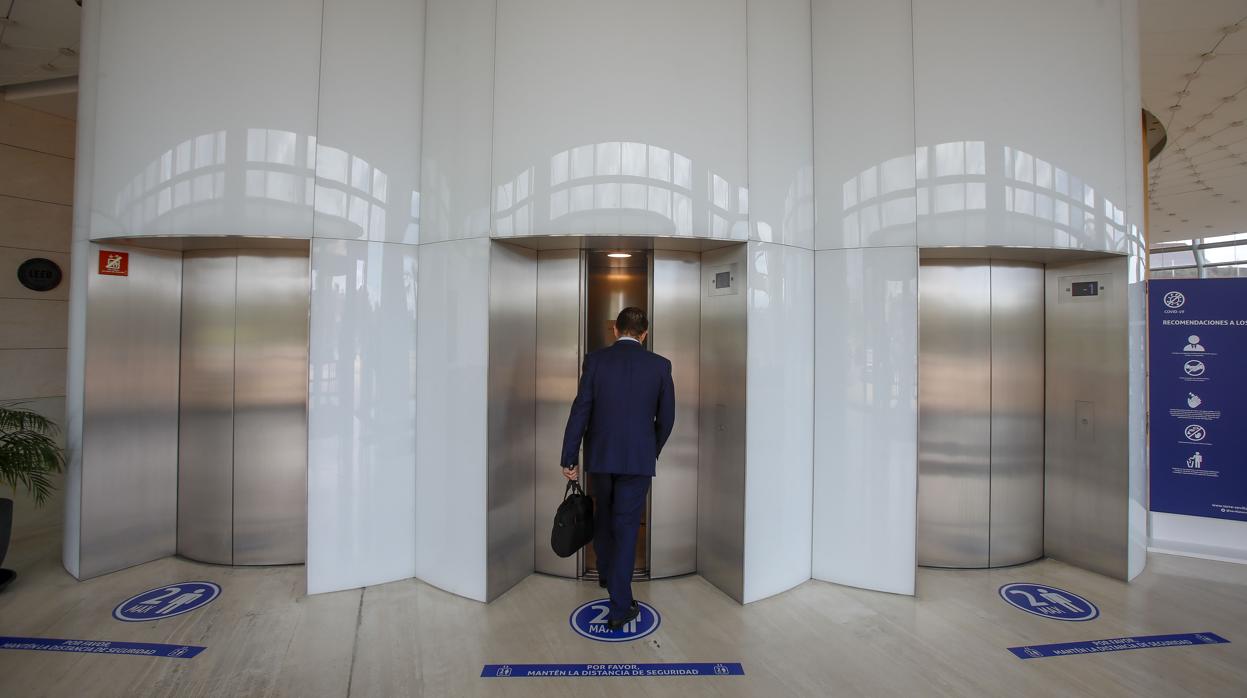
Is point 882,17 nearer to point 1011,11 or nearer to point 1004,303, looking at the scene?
point 1011,11

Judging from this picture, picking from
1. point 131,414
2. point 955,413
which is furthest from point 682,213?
point 131,414

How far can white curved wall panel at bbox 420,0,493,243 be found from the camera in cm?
371

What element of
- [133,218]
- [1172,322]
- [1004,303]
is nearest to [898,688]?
[1004,303]

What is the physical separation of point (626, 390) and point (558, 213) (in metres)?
1.24

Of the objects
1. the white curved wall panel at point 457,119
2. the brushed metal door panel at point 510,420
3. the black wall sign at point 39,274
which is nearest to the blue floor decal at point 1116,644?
the brushed metal door panel at point 510,420

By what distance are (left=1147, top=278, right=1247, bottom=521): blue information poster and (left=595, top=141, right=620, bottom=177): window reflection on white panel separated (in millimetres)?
4767

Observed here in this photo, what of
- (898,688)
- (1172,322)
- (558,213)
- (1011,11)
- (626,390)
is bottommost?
(898,688)

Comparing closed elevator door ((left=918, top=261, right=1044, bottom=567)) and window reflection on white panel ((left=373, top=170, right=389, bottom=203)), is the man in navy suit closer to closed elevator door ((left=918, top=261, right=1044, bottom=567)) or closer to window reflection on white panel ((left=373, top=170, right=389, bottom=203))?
window reflection on white panel ((left=373, top=170, right=389, bottom=203))

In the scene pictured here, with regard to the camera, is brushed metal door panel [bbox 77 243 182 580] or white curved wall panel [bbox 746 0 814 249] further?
brushed metal door panel [bbox 77 243 182 580]

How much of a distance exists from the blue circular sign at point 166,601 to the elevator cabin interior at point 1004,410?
5.35m

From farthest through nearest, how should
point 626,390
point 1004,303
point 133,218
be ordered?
point 1004,303
point 133,218
point 626,390

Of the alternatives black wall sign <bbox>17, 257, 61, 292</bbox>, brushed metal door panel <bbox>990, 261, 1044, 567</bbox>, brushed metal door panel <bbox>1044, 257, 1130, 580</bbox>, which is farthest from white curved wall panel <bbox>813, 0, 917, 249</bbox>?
black wall sign <bbox>17, 257, 61, 292</bbox>

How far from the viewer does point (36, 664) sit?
2904 millimetres

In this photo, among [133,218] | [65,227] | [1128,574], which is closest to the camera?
[133,218]
